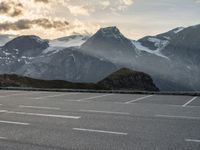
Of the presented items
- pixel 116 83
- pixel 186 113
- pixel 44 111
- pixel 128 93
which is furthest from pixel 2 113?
pixel 116 83

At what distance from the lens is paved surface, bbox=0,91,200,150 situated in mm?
11344

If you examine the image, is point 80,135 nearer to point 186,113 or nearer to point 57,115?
point 57,115

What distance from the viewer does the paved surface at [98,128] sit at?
37.2 ft

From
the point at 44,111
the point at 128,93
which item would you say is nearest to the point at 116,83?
the point at 128,93

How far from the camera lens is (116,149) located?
10742 mm

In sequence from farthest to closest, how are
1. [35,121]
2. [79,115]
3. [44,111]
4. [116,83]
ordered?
[116,83] < [44,111] < [79,115] < [35,121]

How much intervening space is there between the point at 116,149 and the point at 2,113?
9377 mm

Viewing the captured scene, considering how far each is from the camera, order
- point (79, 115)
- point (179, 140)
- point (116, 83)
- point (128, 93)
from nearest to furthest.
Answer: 1. point (179, 140)
2. point (79, 115)
3. point (128, 93)
4. point (116, 83)

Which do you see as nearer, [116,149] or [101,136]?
[116,149]

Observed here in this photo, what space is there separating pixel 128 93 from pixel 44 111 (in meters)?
14.5

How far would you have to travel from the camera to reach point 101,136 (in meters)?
12.6

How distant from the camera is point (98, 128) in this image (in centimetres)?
1409

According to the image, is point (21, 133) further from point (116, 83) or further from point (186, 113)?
point (116, 83)

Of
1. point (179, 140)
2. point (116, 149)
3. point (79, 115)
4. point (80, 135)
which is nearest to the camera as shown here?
point (116, 149)
